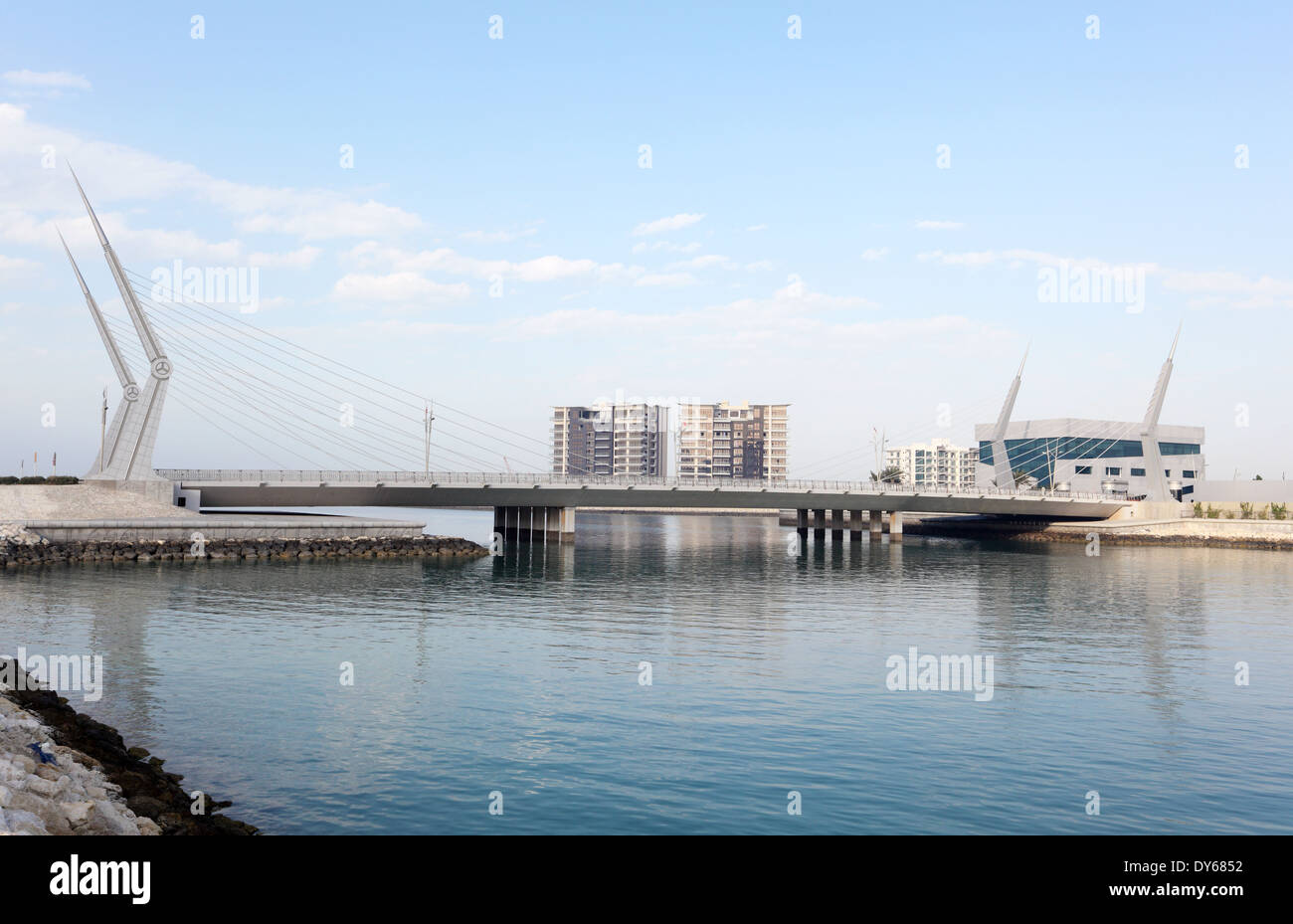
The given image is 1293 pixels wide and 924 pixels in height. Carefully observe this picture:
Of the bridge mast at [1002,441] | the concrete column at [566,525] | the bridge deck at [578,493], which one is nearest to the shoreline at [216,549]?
the bridge deck at [578,493]

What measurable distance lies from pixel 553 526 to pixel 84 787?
9497cm

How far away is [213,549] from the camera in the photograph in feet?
243

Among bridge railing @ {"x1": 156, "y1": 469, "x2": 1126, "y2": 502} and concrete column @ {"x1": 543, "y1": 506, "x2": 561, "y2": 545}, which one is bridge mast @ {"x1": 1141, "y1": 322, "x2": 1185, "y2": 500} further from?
concrete column @ {"x1": 543, "y1": 506, "x2": 561, "y2": 545}

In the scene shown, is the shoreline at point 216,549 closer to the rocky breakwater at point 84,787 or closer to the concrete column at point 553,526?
the concrete column at point 553,526

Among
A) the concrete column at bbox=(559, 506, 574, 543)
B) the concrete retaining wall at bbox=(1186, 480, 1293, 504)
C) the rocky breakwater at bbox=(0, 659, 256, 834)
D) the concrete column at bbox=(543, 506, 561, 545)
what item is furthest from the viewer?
the concrete retaining wall at bbox=(1186, 480, 1293, 504)

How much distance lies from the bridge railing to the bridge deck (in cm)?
9

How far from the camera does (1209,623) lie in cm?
4712

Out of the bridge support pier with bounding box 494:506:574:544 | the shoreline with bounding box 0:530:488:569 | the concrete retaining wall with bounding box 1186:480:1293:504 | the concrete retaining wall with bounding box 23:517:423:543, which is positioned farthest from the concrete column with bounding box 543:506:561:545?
the concrete retaining wall with bounding box 1186:480:1293:504

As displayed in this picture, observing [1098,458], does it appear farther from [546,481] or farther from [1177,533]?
[546,481]

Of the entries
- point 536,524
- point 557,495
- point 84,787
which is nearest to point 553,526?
point 536,524

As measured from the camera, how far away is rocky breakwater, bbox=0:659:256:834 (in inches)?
547

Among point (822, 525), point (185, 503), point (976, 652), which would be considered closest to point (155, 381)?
point (185, 503)
